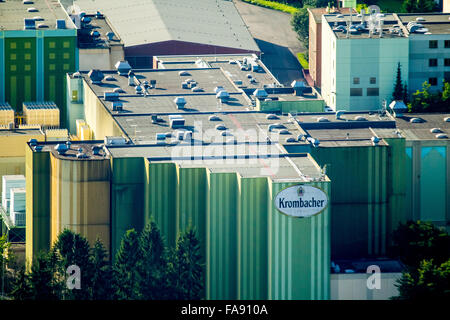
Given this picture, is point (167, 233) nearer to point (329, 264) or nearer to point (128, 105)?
point (329, 264)

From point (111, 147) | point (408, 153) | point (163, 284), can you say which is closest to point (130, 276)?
point (163, 284)

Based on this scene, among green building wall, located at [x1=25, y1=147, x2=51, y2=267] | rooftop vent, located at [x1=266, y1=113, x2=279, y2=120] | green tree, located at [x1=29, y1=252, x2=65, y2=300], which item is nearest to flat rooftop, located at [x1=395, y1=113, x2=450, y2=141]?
rooftop vent, located at [x1=266, y1=113, x2=279, y2=120]

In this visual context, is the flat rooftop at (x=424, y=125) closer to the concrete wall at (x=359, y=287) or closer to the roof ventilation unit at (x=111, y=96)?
the concrete wall at (x=359, y=287)

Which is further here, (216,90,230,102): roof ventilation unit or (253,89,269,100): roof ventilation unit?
(216,90,230,102): roof ventilation unit

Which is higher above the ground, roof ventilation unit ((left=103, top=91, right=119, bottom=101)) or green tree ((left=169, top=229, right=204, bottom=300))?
roof ventilation unit ((left=103, top=91, right=119, bottom=101))

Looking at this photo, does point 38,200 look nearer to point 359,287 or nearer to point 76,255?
point 76,255

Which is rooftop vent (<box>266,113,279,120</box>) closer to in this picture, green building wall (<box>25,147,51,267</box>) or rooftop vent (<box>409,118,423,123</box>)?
rooftop vent (<box>409,118,423,123</box>)
